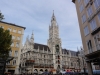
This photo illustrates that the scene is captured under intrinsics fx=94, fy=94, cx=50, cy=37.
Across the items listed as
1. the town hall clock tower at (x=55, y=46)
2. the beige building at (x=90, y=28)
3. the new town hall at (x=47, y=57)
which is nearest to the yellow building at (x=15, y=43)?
the new town hall at (x=47, y=57)

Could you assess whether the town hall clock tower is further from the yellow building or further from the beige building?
the beige building

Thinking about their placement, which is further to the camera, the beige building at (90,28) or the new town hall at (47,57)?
the new town hall at (47,57)

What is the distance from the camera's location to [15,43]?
37.7m

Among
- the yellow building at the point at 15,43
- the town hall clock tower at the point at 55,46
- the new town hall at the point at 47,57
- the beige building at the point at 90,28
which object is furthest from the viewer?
the town hall clock tower at the point at 55,46

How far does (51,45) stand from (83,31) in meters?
54.7

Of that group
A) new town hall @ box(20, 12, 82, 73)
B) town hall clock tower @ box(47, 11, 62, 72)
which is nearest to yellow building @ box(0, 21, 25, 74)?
new town hall @ box(20, 12, 82, 73)

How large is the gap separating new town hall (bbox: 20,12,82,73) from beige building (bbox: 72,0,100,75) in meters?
34.8

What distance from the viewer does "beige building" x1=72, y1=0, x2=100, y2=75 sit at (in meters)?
15.3

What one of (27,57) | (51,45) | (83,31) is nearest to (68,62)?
(51,45)

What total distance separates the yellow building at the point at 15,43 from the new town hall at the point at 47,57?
1880cm

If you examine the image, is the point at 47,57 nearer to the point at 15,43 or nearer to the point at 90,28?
the point at 15,43

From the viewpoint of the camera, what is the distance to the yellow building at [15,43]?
34.5 m

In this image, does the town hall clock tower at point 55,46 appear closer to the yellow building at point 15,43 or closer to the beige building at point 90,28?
the yellow building at point 15,43

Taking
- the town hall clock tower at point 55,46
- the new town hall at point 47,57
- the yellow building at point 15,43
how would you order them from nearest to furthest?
the yellow building at point 15,43, the new town hall at point 47,57, the town hall clock tower at point 55,46
